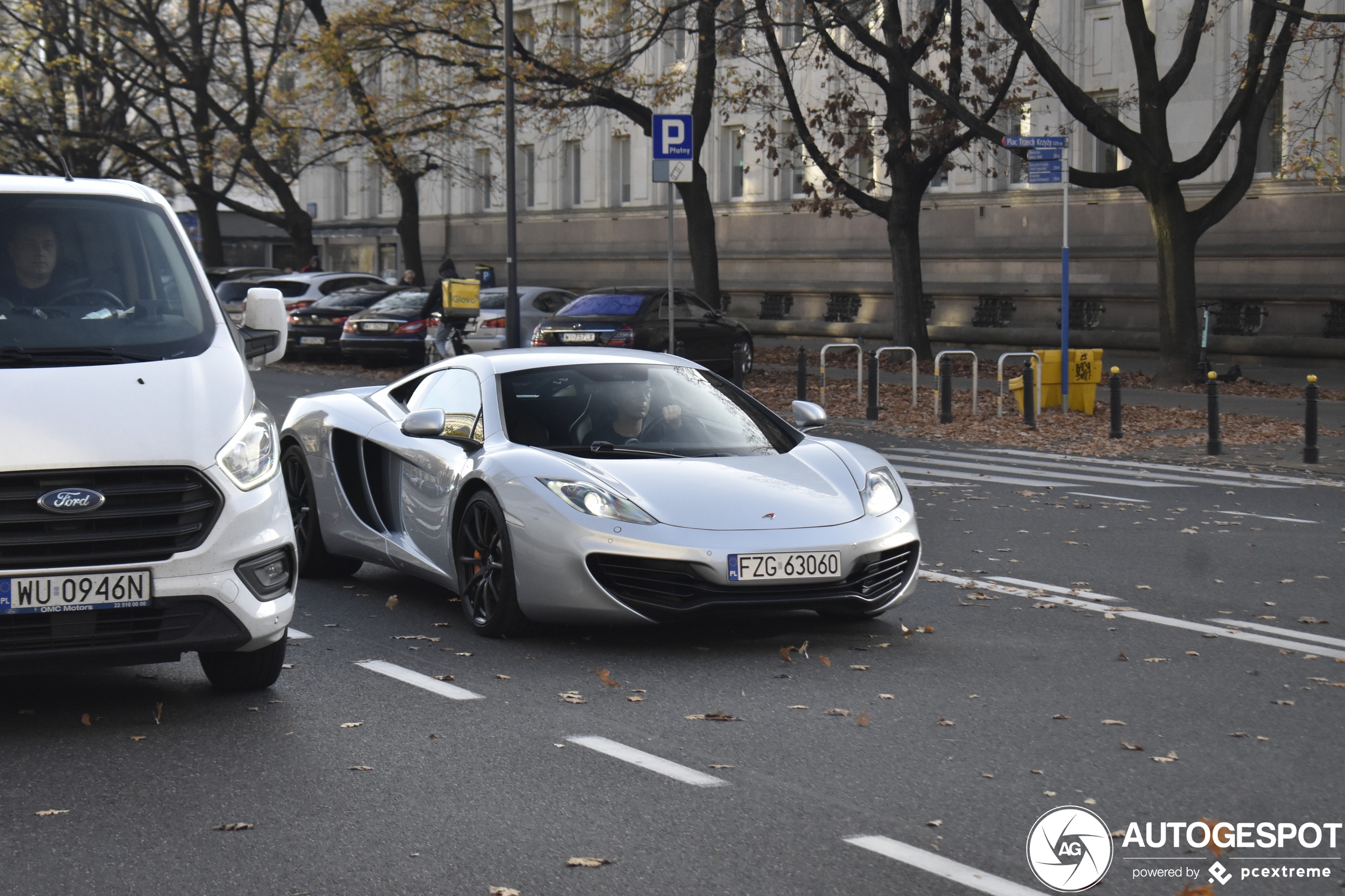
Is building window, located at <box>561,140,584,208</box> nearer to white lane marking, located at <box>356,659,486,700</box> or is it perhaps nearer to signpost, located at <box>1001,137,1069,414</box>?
signpost, located at <box>1001,137,1069,414</box>

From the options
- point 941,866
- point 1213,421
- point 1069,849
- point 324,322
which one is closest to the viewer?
point 941,866

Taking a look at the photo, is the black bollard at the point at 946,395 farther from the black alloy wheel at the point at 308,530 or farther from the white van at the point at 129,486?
the white van at the point at 129,486

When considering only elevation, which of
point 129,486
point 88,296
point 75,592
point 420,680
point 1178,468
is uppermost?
point 88,296

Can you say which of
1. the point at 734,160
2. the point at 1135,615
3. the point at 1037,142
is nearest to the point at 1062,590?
the point at 1135,615

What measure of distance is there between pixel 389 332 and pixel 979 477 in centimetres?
1677

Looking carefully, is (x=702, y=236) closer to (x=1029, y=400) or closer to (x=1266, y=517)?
(x=1029, y=400)

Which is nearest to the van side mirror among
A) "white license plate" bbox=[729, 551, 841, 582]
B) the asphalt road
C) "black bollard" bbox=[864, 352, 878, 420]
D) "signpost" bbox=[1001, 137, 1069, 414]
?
the asphalt road

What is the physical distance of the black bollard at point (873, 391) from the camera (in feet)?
67.3

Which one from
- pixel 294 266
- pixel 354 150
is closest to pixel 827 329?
pixel 294 266

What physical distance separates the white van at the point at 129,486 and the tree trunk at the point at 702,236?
23.4 m

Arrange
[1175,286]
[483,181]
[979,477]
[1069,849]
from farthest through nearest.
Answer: [483,181] < [1175,286] < [979,477] < [1069,849]

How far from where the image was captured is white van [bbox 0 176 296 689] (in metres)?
5.67

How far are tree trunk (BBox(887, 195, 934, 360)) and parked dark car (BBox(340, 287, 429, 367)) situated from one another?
7.91 metres

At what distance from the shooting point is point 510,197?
94.1 feet
